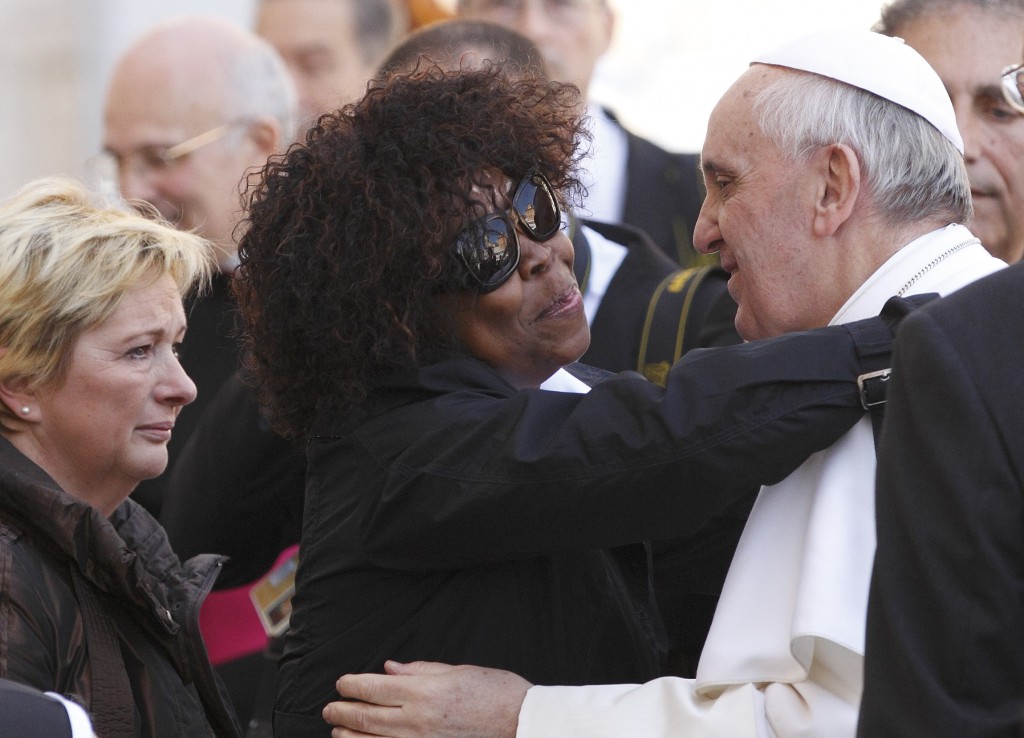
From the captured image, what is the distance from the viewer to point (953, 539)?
69.0 inches

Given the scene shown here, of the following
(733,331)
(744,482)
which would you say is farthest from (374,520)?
(733,331)

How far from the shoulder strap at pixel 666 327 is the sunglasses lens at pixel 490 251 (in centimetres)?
122

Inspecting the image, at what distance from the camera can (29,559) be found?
116 inches

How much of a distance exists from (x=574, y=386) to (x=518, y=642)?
601 millimetres

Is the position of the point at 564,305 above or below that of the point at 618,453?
above

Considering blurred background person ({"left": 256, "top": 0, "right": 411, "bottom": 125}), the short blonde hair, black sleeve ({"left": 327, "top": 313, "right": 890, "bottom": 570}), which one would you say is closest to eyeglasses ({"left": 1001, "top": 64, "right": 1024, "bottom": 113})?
black sleeve ({"left": 327, "top": 313, "right": 890, "bottom": 570})

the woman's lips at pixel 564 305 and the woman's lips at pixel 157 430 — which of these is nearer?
the woman's lips at pixel 564 305

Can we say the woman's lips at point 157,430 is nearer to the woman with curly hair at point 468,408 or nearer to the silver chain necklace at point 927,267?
the woman with curly hair at point 468,408

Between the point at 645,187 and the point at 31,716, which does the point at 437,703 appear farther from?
the point at 645,187

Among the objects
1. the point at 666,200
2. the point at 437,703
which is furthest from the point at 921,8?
the point at 437,703

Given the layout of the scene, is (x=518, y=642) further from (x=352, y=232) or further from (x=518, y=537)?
(x=352, y=232)

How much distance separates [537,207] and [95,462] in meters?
1.21

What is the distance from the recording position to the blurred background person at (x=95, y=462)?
292 centimetres

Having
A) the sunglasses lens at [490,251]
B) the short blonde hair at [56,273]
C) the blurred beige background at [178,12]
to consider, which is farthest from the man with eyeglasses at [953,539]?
the blurred beige background at [178,12]
